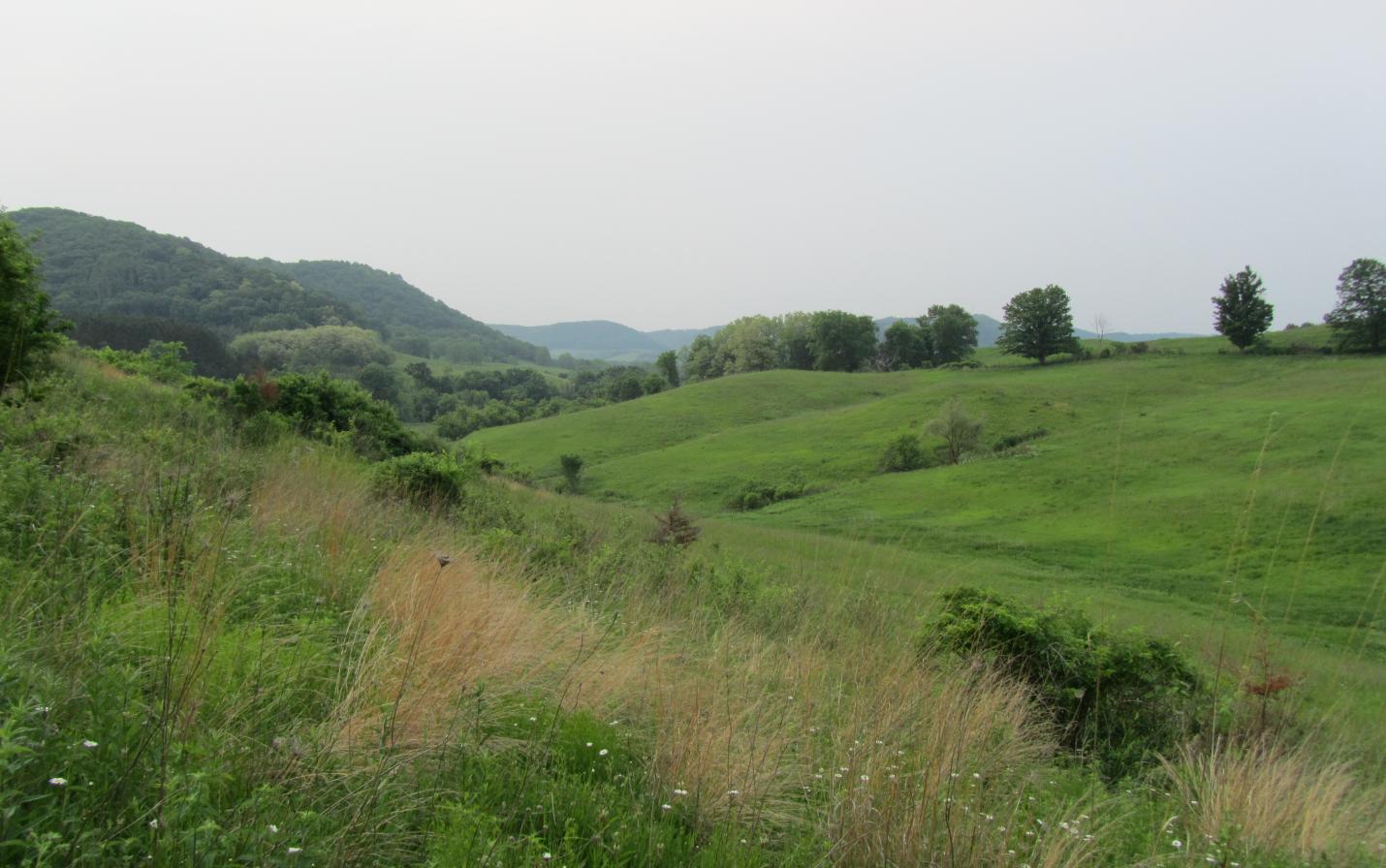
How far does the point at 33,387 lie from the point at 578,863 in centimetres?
886

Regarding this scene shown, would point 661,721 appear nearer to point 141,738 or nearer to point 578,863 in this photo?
point 578,863

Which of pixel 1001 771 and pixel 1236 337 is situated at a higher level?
pixel 1236 337

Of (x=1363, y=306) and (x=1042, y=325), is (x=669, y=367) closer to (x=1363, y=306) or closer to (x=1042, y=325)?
(x=1042, y=325)

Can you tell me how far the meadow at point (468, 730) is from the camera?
7.37 ft

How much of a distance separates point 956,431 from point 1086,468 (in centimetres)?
1098

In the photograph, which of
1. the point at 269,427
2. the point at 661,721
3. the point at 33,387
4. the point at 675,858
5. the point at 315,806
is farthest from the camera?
the point at 269,427

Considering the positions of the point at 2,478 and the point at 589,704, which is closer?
the point at 589,704

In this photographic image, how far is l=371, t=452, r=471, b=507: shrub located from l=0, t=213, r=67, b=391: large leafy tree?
13.7ft

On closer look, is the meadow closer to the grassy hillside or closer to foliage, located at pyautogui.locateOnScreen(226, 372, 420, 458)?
the grassy hillside

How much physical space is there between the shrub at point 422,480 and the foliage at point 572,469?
1694 inches

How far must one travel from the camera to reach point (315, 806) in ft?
8.21

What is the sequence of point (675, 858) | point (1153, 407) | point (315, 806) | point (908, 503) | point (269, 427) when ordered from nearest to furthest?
point (315, 806)
point (675, 858)
point (269, 427)
point (908, 503)
point (1153, 407)

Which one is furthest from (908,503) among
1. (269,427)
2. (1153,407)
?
(269,427)

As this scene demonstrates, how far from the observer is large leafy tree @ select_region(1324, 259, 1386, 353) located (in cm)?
6600
